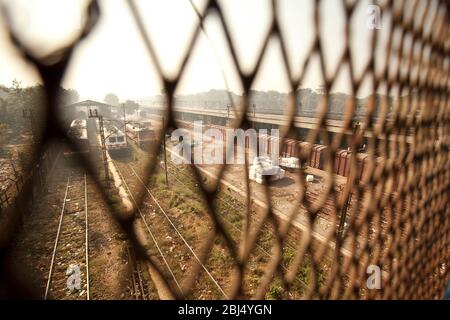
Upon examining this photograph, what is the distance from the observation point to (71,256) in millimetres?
9359

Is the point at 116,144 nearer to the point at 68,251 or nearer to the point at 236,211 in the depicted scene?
the point at 68,251

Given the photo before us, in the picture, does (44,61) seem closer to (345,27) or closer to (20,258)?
(345,27)

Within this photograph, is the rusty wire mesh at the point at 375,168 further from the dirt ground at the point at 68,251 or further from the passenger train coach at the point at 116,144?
the passenger train coach at the point at 116,144

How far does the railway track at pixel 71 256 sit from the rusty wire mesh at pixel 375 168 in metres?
5.92

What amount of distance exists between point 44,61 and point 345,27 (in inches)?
35.3

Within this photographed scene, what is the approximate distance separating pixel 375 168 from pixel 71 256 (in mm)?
10787

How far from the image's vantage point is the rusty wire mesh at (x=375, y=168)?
580mm

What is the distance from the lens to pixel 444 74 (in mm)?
A: 1648

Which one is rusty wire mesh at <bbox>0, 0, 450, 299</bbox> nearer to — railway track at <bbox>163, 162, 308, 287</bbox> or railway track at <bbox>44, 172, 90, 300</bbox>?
railway track at <bbox>163, 162, 308, 287</bbox>

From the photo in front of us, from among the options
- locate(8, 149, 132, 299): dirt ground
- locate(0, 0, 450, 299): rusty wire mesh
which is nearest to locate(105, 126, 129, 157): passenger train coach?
locate(8, 149, 132, 299): dirt ground

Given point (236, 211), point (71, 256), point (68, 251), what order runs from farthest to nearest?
point (236, 211) < point (68, 251) < point (71, 256)

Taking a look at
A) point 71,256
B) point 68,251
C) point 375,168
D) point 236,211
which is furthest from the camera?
point 236,211

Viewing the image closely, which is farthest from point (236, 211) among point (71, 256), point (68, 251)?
point (68, 251)
